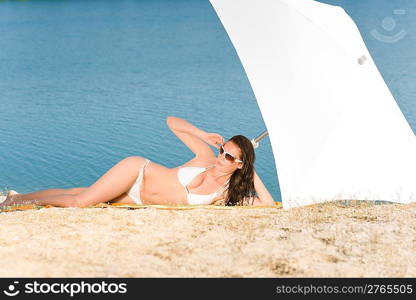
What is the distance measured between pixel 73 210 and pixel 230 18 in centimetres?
192

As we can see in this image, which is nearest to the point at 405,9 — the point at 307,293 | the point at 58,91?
the point at 58,91

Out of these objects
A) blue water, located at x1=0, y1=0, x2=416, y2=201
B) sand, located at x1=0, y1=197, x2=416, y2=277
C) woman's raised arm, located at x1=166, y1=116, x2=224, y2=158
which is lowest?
sand, located at x1=0, y1=197, x2=416, y2=277

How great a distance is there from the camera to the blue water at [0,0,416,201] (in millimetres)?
9289

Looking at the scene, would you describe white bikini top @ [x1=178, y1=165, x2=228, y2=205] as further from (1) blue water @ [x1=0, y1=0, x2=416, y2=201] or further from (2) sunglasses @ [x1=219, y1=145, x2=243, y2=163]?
(1) blue water @ [x1=0, y1=0, x2=416, y2=201]

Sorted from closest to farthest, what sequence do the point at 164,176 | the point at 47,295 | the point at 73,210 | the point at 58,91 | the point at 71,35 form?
1. the point at 47,295
2. the point at 73,210
3. the point at 164,176
4. the point at 58,91
5. the point at 71,35

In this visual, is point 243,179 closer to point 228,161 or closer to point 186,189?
point 228,161

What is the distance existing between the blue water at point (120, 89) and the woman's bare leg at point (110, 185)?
131 inches

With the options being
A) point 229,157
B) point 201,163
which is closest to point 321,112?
point 229,157

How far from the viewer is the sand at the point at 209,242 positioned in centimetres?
367

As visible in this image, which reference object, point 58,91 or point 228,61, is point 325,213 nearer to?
point 58,91

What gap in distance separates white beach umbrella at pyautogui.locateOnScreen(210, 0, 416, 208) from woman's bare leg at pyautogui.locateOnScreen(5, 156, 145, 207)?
1.12m

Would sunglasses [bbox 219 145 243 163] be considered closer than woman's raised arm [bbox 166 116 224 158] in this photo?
Yes

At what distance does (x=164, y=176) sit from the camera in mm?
5141

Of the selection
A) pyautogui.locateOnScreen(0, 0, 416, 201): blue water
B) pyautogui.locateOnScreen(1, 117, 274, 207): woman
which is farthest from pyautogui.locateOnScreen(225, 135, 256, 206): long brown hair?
pyautogui.locateOnScreen(0, 0, 416, 201): blue water
